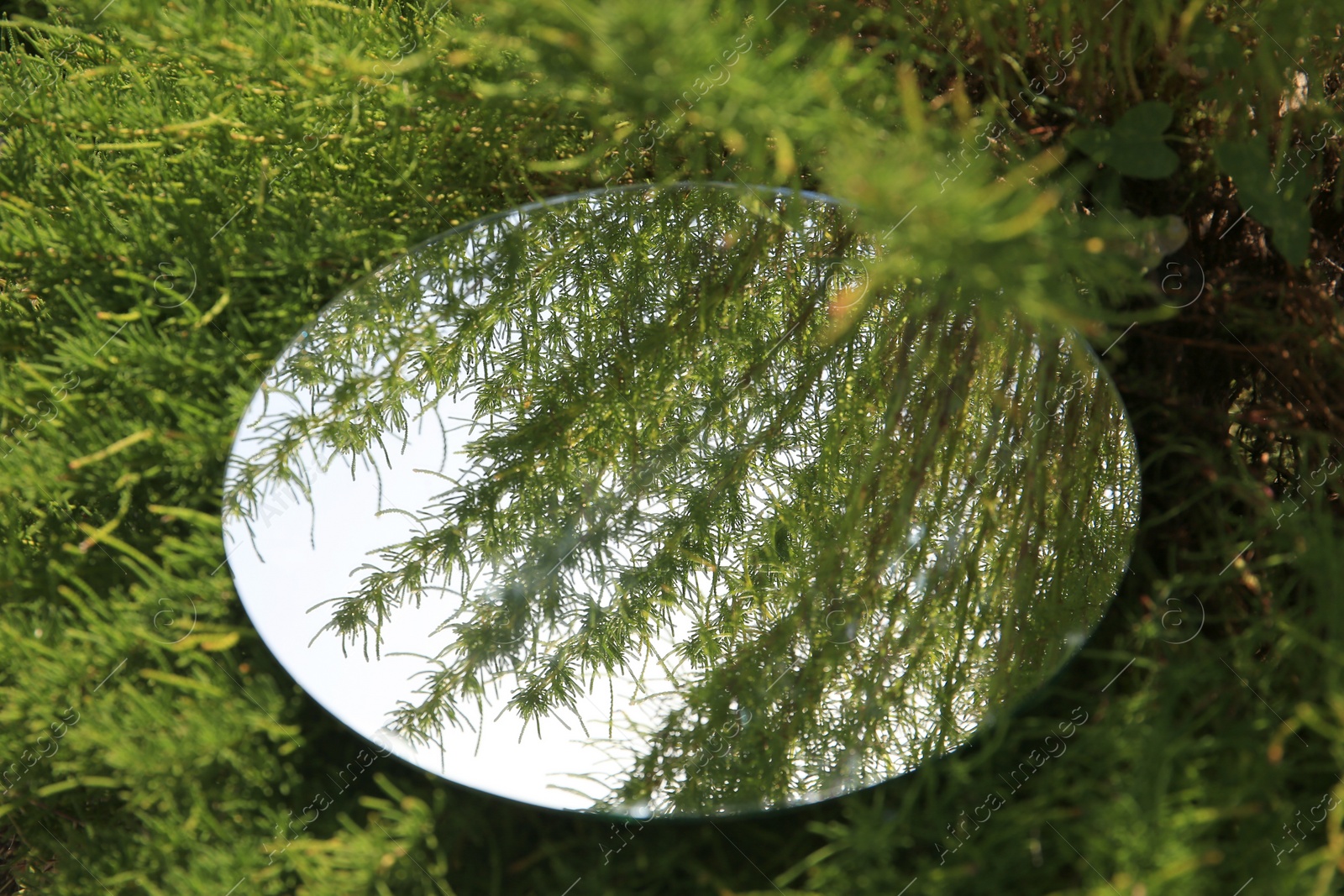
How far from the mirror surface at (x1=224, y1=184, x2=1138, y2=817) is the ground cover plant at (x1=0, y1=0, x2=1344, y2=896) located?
0.7 inches

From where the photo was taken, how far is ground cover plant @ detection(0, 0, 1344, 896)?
0.29m

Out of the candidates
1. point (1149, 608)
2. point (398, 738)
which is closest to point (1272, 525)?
point (1149, 608)

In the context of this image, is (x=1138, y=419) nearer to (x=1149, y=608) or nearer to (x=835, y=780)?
(x=1149, y=608)

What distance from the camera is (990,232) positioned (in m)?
0.20

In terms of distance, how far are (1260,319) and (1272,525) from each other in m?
0.08

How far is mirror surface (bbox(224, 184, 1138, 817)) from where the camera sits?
13.7 inches

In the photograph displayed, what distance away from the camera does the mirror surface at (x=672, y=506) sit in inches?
13.7

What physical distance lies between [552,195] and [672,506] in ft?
0.49

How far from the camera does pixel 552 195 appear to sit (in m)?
0.42

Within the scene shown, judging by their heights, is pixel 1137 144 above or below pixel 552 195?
below

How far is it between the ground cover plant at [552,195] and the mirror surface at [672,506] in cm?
2

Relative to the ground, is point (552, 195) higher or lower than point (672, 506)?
higher

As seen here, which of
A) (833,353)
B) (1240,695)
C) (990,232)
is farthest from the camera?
(833,353)

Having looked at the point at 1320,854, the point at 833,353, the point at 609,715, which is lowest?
the point at 1320,854
